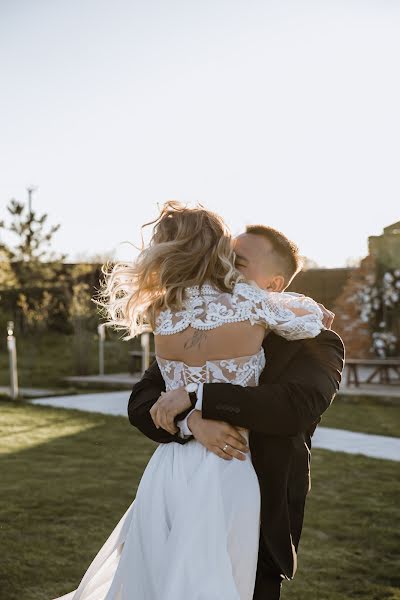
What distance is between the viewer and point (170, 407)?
2.30m

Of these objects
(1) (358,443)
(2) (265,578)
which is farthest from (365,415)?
(2) (265,578)

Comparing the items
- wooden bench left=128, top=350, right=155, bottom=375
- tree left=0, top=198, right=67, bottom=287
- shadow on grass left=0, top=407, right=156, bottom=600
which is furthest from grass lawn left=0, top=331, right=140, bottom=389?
shadow on grass left=0, top=407, right=156, bottom=600

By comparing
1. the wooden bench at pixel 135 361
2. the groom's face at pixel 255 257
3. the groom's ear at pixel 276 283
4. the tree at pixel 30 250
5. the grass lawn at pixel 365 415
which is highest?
the tree at pixel 30 250

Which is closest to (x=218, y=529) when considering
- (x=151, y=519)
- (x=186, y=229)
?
(x=151, y=519)

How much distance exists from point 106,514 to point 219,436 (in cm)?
323

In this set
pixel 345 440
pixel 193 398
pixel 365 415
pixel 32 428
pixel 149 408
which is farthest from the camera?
pixel 365 415

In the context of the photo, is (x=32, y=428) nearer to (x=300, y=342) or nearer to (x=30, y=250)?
(x=300, y=342)

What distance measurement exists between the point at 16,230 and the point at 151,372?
23.6m

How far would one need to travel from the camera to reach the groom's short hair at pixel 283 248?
237 centimetres

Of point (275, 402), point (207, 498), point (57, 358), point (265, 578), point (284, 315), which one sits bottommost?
point (57, 358)

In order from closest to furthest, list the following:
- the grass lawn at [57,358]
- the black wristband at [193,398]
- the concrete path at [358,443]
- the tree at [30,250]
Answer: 1. the black wristband at [193,398]
2. the concrete path at [358,443]
3. the grass lawn at [57,358]
4. the tree at [30,250]

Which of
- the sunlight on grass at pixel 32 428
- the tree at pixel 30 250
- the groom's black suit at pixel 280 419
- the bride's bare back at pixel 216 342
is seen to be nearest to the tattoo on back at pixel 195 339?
the bride's bare back at pixel 216 342

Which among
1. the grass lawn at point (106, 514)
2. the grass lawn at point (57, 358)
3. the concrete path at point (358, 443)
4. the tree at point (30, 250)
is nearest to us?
the grass lawn at point (106, 514)

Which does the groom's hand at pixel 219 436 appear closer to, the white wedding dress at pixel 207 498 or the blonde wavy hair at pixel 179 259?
the white wedding dress at pixel 207 498
